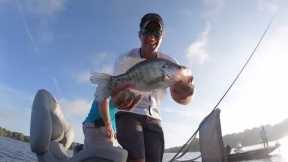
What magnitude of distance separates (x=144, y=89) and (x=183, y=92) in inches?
41.7

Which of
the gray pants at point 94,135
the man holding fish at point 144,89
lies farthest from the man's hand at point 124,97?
the gray pants at point 94,135

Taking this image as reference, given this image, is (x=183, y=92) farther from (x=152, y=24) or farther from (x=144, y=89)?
(x=152, y=24)

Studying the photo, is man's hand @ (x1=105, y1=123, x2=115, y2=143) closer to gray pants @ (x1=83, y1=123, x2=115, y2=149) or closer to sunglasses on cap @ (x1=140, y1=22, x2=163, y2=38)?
gray pants @ (x1=83, y1=123, x2=115, y2=149)

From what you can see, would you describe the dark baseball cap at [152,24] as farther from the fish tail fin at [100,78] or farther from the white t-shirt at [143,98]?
the fish tail fin at [100,78]

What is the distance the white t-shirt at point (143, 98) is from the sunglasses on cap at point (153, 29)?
1.07 ft

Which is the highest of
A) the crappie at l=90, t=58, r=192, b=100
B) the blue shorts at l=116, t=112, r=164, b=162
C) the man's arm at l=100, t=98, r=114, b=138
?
the crappie at l=90, t=58, r=192, b=100

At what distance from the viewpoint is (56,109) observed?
5.98 meters

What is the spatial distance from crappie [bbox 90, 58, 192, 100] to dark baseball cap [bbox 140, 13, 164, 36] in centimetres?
108

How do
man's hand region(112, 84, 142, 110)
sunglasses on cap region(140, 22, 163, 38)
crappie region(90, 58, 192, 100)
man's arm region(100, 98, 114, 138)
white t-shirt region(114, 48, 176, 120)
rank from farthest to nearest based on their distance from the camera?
sunglasses on cap region(140, 22, 163, 38) < white t-shirt region(114, 48, 176, 120) < man's arm region(100, 98, 114, 138) < man's hand region(112, 84, 142, 110) < crappie region(90, 58, 192, 100)

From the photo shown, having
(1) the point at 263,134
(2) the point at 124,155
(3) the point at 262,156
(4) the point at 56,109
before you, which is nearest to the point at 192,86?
(2) the point at 124,155

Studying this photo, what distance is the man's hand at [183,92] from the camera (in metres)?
5.27

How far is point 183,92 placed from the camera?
17.8ft

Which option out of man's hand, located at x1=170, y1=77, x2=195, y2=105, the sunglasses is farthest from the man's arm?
the sunglasses

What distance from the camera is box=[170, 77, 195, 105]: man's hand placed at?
17.3ft
